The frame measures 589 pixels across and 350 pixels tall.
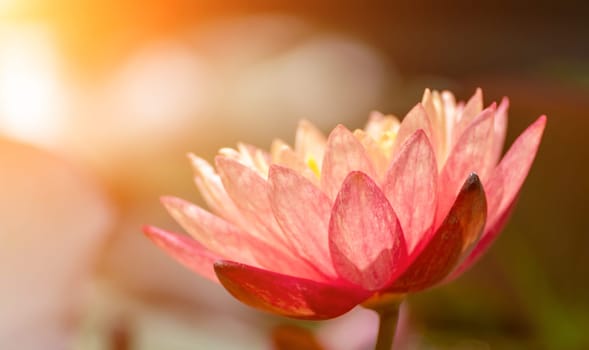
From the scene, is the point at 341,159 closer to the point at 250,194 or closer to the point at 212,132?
the point at 250,194

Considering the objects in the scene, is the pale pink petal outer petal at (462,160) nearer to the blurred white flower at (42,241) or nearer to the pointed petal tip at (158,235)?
the pointed petal tip at (158,235)

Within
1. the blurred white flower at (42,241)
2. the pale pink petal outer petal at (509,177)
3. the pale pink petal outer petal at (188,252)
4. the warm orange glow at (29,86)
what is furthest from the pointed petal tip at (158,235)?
the warm orange glow at (29,86)

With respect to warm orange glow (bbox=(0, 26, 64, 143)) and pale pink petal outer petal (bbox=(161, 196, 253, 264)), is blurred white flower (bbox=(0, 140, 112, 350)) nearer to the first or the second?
pale pink petal outer petal (bbox=(161, 196, 253, 264))

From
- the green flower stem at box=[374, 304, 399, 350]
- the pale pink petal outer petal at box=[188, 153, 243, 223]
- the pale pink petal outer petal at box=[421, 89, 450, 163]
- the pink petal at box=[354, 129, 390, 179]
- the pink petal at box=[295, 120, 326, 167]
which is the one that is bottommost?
the green flower stem at box=[374, 304, 399, 350]

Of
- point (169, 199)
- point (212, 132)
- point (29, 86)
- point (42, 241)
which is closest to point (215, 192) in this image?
point (169, 199)

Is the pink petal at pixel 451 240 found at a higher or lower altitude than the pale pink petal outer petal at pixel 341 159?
lower

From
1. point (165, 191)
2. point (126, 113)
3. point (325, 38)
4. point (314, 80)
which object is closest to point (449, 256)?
point (165, 191)

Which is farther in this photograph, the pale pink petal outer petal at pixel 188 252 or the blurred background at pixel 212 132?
the blurred background at pixel 212 132

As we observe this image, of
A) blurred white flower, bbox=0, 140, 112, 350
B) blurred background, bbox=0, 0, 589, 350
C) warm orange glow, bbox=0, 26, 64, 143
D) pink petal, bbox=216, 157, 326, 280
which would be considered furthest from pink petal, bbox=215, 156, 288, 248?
warm orange glow, bbox=0, 26, 64, 143
